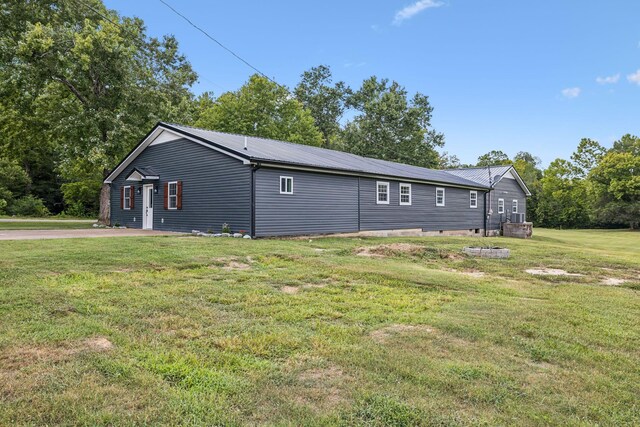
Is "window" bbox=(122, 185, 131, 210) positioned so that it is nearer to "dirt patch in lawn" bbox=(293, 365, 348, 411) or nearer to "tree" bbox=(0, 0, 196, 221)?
"tree" bbox=(0, 0, 196, 221)

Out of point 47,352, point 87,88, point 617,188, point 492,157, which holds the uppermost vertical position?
point 492,157

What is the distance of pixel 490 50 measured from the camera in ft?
67.9

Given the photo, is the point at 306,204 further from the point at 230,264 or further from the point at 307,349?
the point at 307,349

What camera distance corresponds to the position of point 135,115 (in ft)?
65.2

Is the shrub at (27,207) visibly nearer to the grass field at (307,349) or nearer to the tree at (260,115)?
the tree at (260,115)

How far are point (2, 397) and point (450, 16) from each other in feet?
68.5

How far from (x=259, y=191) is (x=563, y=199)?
3885 cm

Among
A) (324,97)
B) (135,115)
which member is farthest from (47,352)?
(324,97)

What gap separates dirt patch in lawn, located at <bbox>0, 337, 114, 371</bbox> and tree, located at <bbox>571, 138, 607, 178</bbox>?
4814 centimetres

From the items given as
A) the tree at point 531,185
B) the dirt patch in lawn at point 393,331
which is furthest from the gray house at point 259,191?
the tree at point 531,185

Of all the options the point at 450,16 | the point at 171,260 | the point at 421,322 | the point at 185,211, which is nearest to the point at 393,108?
the point at 450,16

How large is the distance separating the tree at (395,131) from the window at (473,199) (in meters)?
16.4

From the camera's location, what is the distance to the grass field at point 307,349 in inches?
92.1

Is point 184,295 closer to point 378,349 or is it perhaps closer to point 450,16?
point 378,349
